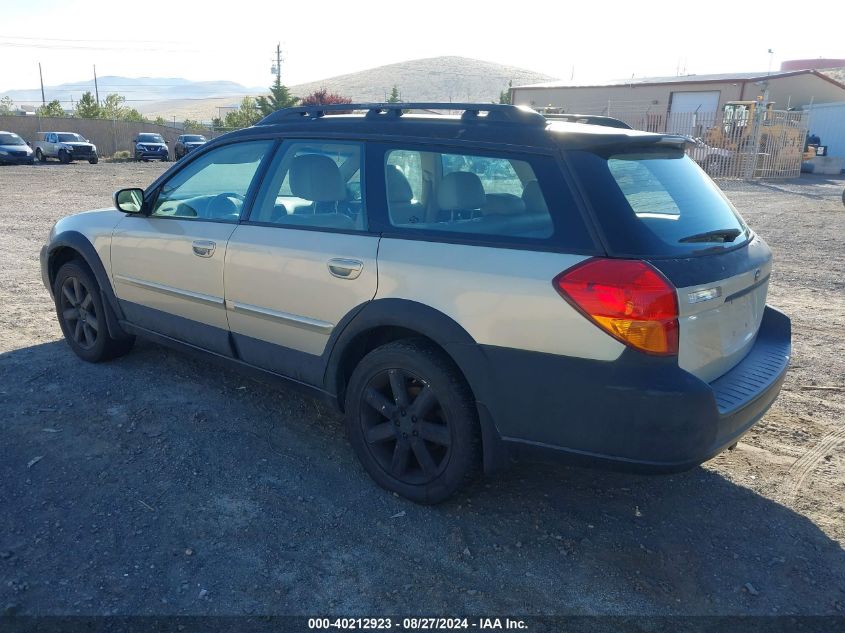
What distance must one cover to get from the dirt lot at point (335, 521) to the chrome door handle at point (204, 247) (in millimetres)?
984

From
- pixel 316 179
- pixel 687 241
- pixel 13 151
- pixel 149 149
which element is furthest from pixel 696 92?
pixel 687 241

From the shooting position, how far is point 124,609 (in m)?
2.64

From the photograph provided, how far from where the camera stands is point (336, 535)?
3121mm

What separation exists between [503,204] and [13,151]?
35.2m

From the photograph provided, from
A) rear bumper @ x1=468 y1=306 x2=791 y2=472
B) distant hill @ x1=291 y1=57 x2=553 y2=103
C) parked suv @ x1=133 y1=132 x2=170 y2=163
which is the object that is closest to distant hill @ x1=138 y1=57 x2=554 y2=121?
distant hill @ x1=291 y1=57 x2=553 y2=103

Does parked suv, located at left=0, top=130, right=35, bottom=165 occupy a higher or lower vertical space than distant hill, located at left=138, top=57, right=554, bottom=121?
lower

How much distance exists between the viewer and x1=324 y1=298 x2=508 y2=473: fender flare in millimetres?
2973

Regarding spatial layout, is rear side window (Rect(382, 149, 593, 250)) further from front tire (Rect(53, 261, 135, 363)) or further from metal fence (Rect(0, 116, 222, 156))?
metal fence (Rect(0, 116, 222, 156))

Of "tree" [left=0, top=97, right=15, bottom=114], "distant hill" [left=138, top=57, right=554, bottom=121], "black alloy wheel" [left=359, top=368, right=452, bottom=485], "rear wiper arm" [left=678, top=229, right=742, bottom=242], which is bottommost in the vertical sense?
"black alloy wheel" [left=359, top=368, right=452, bottom=485]

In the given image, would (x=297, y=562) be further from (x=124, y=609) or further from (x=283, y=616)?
(x=124, y=609)

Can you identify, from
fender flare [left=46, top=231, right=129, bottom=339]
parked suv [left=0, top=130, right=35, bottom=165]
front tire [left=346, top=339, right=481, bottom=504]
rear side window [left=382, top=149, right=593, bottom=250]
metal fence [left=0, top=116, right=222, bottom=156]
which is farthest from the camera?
metal fence [left=0, top=116, right=222, bottom=156]

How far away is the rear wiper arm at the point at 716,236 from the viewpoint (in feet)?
9.75

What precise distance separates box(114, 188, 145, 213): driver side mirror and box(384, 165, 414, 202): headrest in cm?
198

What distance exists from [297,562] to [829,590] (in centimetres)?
214
